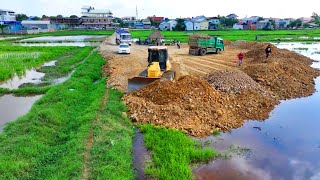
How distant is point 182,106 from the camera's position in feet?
48.6

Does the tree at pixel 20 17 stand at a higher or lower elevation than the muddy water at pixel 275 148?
higher

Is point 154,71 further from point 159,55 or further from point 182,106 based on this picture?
point 182,106

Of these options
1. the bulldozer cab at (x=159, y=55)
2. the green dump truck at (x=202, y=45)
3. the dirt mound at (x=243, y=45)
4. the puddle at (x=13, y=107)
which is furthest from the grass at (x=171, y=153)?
the dirt mound at (x=243, y=45)

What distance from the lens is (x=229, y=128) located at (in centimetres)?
1398

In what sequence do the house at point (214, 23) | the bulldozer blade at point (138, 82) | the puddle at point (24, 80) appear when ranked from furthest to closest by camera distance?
1. the house at point (214, 23)
2. the puddle at point (24, 80)
3. the bulldozer blade at point (138, 82)

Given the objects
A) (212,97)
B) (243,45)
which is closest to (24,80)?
(212,97)

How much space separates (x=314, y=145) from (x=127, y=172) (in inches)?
317

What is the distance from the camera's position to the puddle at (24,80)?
22.3m

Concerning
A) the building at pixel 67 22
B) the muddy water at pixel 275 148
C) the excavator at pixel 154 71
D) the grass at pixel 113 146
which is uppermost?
the building at pixel 67 22

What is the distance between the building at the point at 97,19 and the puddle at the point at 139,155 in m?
109

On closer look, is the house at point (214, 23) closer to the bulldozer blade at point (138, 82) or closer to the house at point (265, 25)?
the house at point (265, 25)

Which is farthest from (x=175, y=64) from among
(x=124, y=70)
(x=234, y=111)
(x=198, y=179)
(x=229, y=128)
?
(x=198, y=179)

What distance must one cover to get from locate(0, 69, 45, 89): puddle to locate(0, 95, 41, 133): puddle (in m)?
3.32

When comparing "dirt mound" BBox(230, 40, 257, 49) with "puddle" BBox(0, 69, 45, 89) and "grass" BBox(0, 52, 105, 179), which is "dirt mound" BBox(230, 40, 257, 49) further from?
"grass" BBox(0, 52, 105, 179)
